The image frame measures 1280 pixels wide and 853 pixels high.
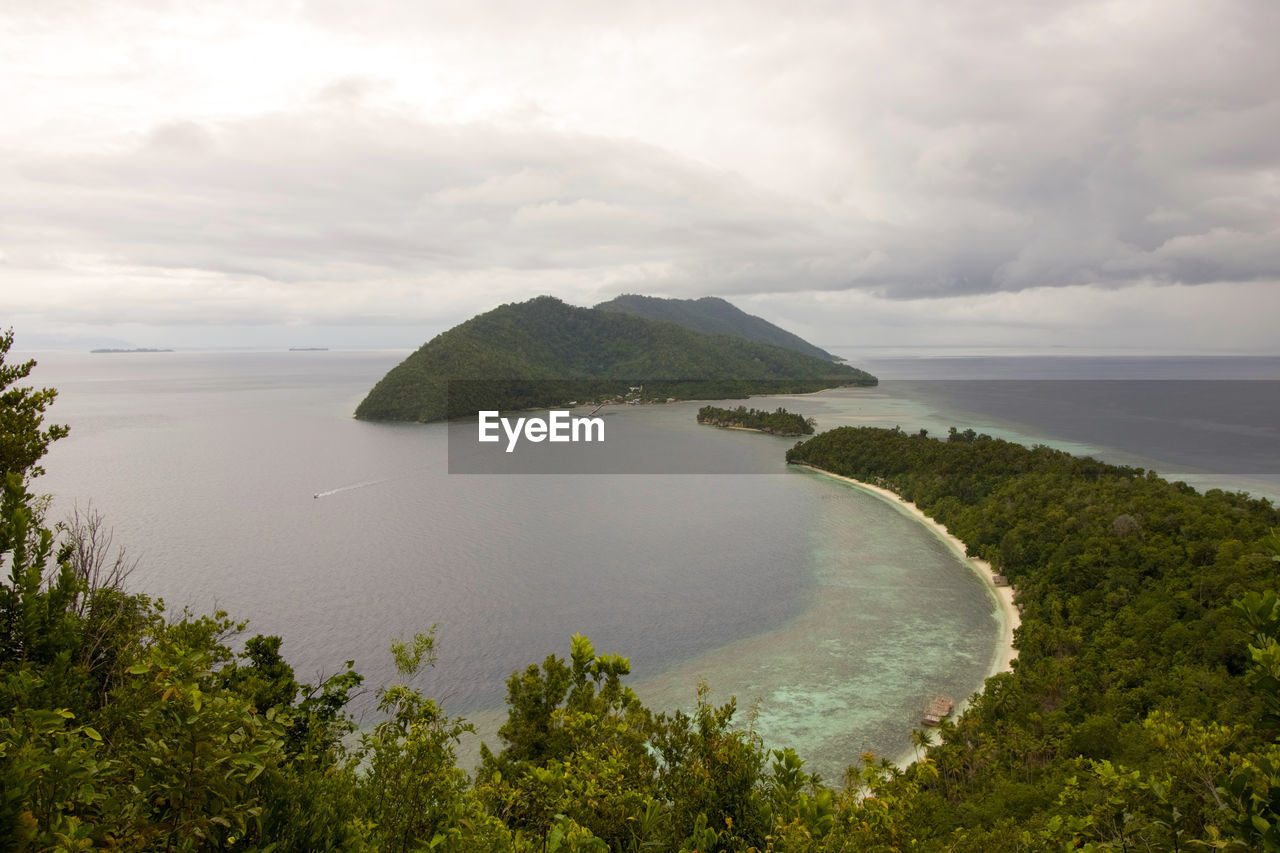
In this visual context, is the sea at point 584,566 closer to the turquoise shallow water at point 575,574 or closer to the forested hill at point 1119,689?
the turquoise shallow water at point 575,574

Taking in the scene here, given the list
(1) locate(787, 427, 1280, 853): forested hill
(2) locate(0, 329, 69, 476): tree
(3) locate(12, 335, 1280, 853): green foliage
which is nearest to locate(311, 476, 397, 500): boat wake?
(3) locate(12, 335, 1280, 853): green foliage

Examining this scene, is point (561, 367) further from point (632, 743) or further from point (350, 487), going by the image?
point (632, 743)

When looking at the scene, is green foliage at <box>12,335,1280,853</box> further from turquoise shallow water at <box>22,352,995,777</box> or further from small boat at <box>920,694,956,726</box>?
turquoise shallow water at <box>22,352,995,777</box>

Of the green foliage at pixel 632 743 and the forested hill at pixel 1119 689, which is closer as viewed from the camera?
the green foliage at pixel 632 743

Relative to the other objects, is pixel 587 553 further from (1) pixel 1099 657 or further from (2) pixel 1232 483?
(2) pixel 1232 483

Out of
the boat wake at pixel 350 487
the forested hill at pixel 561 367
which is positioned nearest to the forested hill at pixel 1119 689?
the boat wake at pixel 350 487

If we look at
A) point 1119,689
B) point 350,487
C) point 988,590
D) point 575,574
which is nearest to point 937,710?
point 1119,689
